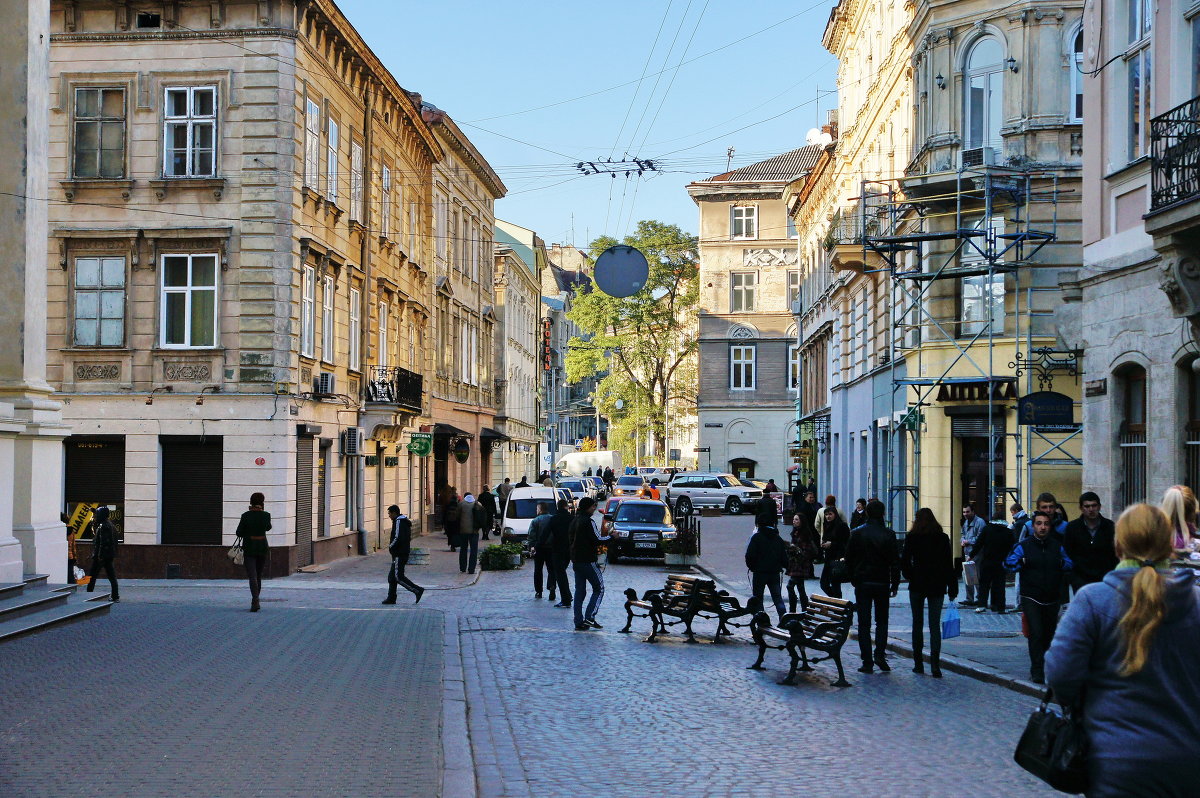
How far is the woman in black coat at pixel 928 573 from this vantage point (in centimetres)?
1499

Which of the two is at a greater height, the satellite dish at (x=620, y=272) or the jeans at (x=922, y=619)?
the satellite dish at (x=620, y=272)

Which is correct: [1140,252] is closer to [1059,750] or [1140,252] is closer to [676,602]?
[676,602]

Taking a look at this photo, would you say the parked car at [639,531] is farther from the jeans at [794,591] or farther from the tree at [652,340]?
the tree at [652,340]

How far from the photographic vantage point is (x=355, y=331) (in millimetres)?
35625

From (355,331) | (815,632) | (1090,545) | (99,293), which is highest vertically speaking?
(99,293)

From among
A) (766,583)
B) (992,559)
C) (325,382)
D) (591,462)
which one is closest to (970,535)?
(992,559)

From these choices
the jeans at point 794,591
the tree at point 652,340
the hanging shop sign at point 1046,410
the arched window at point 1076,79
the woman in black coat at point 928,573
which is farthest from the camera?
the tree at point 652,340

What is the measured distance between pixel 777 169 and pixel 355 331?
48.4 m

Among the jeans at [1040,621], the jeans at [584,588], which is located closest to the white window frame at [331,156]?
the jeans at [584,588]

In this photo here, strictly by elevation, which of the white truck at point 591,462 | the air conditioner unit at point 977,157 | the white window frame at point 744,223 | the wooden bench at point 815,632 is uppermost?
the white window frame at point 744,223

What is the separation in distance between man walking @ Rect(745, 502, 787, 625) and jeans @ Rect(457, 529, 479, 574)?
518 inches

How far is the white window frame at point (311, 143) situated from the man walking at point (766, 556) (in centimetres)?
1531

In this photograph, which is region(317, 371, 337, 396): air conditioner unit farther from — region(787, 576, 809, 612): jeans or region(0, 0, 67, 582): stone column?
region(787, 576, 809, 612): jeans

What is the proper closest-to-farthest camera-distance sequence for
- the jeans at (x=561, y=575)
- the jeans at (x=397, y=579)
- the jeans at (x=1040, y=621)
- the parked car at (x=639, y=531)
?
the jeans at (x=1040, y=621)
the jeans at (x=561, y=575)
the jeans at (x=397, y=579)
the parked car at (x=639, y=531)
